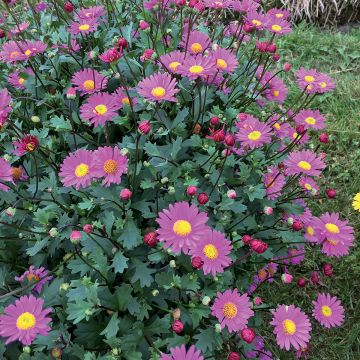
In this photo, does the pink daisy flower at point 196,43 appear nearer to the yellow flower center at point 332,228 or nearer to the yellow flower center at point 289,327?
the yellow flower center at point 332,228

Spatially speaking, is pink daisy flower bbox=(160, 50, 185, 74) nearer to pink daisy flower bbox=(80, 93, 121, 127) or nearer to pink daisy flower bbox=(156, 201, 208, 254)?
pink daisy flower bbox=(80, 93, 121, 127)

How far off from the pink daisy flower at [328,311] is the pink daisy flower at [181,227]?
2.61 feet

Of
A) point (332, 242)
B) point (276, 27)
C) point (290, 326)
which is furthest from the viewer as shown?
point (276, 27)

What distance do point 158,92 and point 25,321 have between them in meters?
0.94

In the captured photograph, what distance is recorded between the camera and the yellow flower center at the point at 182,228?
55.5 inches

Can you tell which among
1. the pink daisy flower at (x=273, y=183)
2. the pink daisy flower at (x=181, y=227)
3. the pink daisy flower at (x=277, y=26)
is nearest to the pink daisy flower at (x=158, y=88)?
the pink daisy flower at (x=181, y=227)

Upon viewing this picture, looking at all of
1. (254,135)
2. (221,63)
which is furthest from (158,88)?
(254,135)

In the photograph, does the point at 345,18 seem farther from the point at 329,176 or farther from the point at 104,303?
the point at 104,303

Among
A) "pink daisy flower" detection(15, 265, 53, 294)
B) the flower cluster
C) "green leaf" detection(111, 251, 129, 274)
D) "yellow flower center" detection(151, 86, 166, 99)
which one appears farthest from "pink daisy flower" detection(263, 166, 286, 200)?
"pink daisy flower" detection(15, 265, 53, 294)

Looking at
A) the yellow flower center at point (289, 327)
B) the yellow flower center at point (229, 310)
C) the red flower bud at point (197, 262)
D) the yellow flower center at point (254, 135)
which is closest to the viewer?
the red flower bud at point (197, 262)

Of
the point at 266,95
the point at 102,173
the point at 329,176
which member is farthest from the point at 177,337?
the point at 329,176

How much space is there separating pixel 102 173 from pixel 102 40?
961 millimetres

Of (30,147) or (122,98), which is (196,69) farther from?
(30,147)

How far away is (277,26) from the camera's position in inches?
82.2
